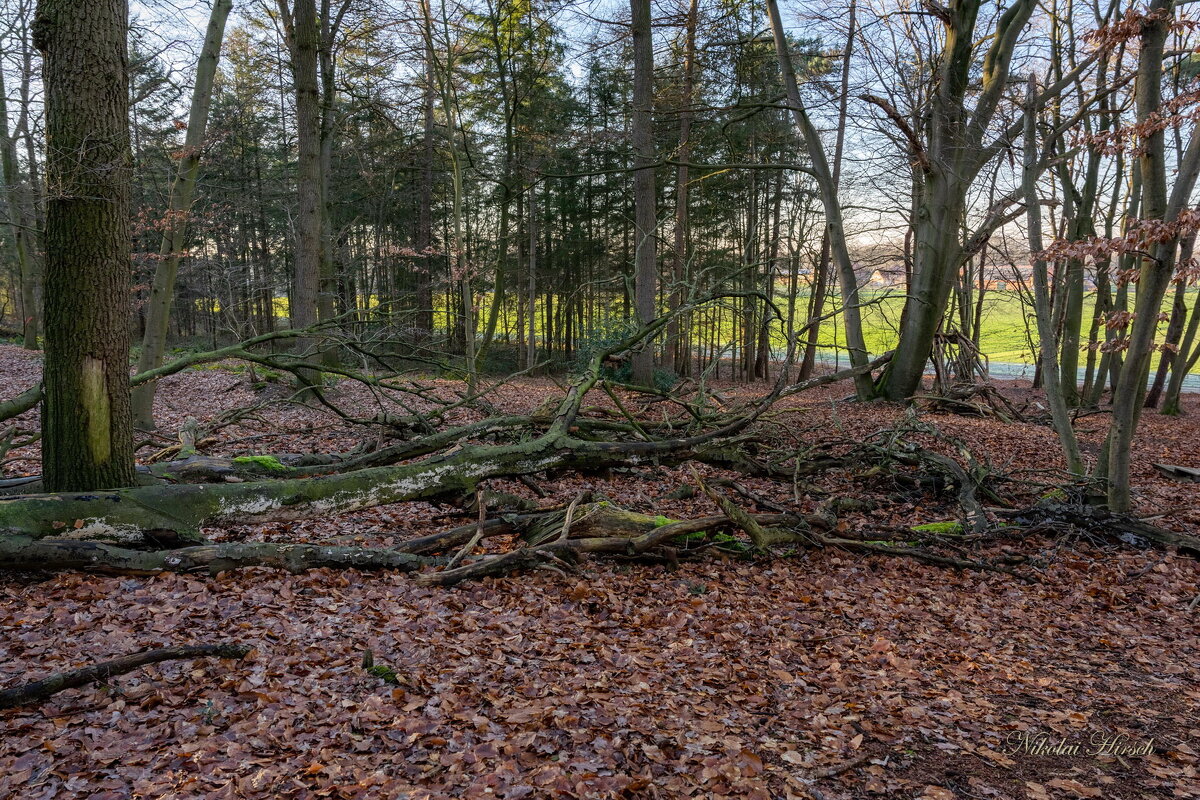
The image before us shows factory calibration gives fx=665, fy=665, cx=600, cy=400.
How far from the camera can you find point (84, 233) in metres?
4.22

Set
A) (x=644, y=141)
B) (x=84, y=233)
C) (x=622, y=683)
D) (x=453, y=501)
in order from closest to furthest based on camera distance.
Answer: (x=622, y=683)
(x=84, y=233)
(x=453, y=501)
(x=644, y=141)

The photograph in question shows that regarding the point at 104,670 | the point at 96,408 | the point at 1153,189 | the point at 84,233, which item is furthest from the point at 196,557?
the point at 1153,189

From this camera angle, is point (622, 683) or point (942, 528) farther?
point (942, 528)

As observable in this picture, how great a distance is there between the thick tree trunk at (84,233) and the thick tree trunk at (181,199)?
488 cm

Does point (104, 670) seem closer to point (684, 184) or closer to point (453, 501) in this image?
point (453, 501)

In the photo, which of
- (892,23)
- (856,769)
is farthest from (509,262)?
(856,769)

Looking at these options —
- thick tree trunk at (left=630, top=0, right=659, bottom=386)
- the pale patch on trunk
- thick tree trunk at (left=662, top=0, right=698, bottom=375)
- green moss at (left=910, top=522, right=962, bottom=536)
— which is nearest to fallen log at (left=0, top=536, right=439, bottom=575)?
the pale patch on trunk

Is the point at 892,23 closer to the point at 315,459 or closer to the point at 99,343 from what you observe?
the point at 315,459

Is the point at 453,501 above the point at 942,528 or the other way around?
above

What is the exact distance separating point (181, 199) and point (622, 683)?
29.2 ft

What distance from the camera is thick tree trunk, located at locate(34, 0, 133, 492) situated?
4145 millimetres

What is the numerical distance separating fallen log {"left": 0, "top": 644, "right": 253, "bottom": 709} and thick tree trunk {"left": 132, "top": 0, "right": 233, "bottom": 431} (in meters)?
6.54

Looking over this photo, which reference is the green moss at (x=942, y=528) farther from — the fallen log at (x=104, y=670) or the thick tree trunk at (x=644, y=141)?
the thick tree trunk at (x=644, y=141)

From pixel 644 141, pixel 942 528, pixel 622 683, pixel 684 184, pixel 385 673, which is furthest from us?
pixel 684 184
